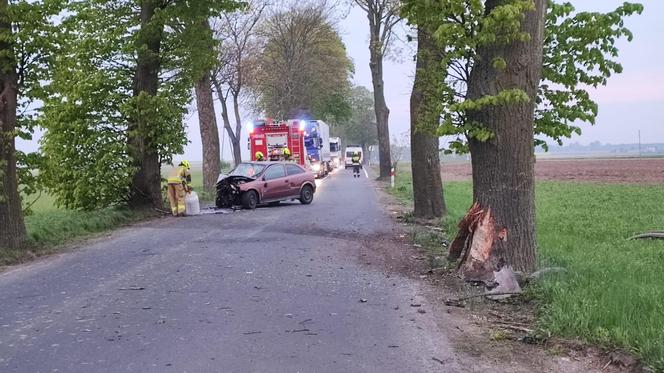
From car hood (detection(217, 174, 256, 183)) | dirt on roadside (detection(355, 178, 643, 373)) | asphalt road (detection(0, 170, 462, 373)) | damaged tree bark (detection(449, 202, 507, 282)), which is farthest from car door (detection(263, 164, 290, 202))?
damaged tree bark (detection(449, 202, 507, 282))

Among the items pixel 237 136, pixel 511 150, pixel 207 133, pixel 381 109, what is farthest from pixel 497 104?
pixel 237 136

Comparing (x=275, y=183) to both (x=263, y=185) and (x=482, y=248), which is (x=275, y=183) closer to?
(x=263, y=185)

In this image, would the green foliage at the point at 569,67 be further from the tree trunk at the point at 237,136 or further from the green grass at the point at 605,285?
the tree trunk at the point at 237,136

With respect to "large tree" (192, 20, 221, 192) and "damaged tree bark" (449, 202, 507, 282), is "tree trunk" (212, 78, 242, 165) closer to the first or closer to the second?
"large tree" (192, 20, 221, 192)

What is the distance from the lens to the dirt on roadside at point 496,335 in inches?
214

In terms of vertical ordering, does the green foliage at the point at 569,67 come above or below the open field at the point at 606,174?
above

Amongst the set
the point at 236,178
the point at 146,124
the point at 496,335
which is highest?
the point at 146,124

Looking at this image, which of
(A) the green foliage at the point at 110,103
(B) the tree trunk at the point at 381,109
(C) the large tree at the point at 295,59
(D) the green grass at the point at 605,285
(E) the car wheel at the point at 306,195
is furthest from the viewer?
(C) the large tree at the point at 295,59

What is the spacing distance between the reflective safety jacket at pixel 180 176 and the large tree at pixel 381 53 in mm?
16130

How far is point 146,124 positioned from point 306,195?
6.81 meters

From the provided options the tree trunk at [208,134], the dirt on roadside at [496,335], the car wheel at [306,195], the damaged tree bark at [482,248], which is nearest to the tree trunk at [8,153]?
the dirt on roadside at [496,335]

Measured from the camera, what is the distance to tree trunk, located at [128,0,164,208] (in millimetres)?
17609

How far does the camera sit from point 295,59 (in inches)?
1953

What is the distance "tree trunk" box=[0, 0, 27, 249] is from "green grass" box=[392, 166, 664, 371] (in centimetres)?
827
